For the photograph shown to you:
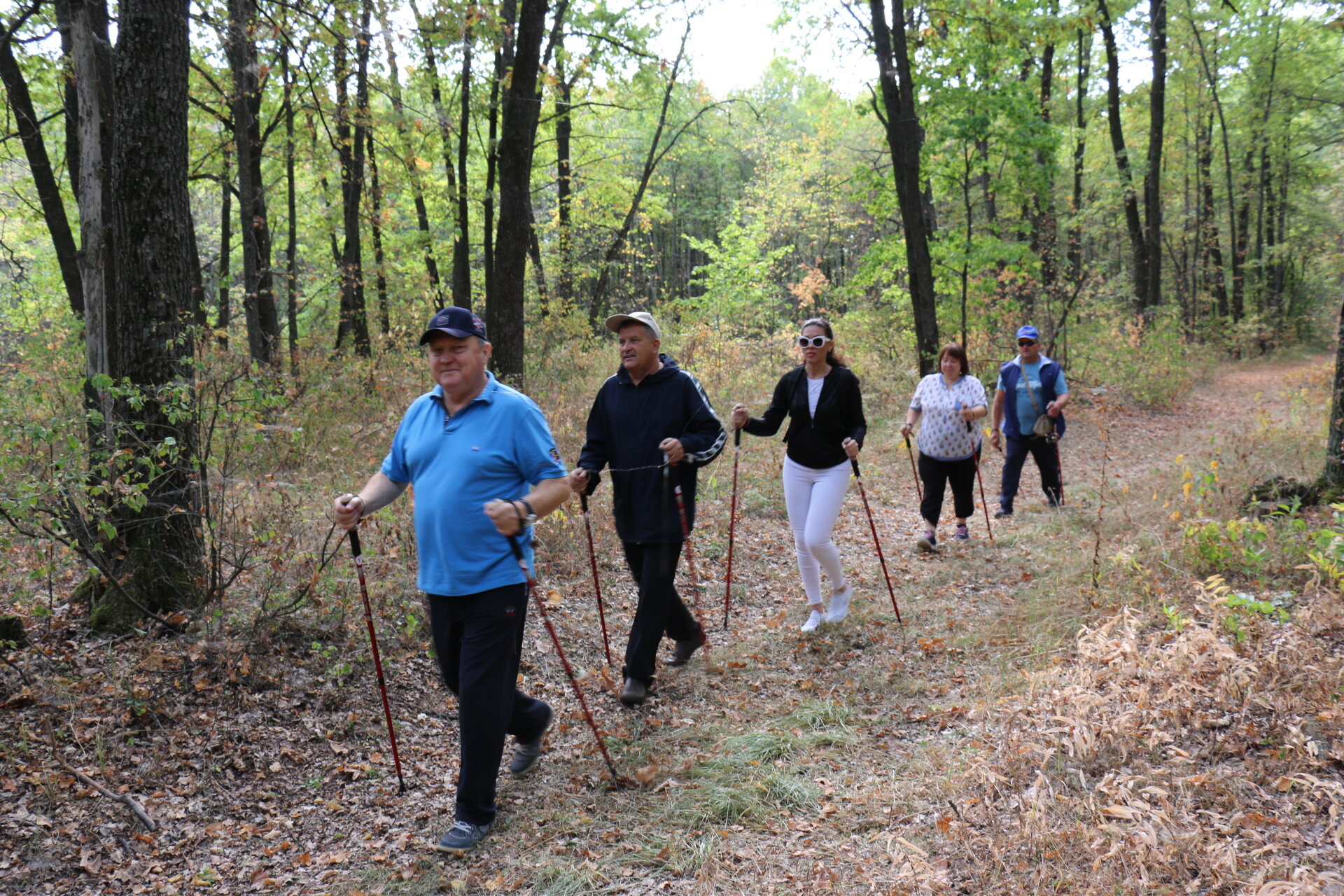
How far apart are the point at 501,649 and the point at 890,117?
553 inches

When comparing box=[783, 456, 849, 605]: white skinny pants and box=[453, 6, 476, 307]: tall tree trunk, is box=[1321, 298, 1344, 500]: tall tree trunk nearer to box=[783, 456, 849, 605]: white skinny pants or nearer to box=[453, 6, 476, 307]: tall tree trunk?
box=[783, 456, 849, 605]: white skinny pants

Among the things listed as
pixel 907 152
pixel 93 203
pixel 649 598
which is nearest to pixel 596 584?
pixel 649 598

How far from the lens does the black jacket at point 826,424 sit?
6.41 metres

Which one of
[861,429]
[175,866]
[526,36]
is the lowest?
[175,866]

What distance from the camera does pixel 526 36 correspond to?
30.9ft

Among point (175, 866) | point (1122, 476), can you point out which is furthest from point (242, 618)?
point (1122, 476)

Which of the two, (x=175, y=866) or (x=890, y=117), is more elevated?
(x=890, y=117)

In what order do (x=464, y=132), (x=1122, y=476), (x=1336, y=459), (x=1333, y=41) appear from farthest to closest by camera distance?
(x=1333, y=41)
(x=464, y=132)
(x=1122, y=476)
(x=1336, y=459)

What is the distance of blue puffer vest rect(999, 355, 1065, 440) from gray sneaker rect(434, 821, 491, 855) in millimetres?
7995

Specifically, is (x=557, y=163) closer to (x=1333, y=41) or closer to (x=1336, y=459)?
(x=1336, y=459)

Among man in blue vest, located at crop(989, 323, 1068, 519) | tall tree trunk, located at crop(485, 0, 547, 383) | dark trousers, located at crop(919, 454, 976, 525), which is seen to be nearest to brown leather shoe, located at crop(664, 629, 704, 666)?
dark trousers, located at crop(919, 454, 976, 525)

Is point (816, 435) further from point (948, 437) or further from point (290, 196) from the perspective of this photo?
point (290, 196)

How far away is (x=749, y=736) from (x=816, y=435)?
2511 millimetres

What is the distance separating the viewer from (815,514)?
6434mm
